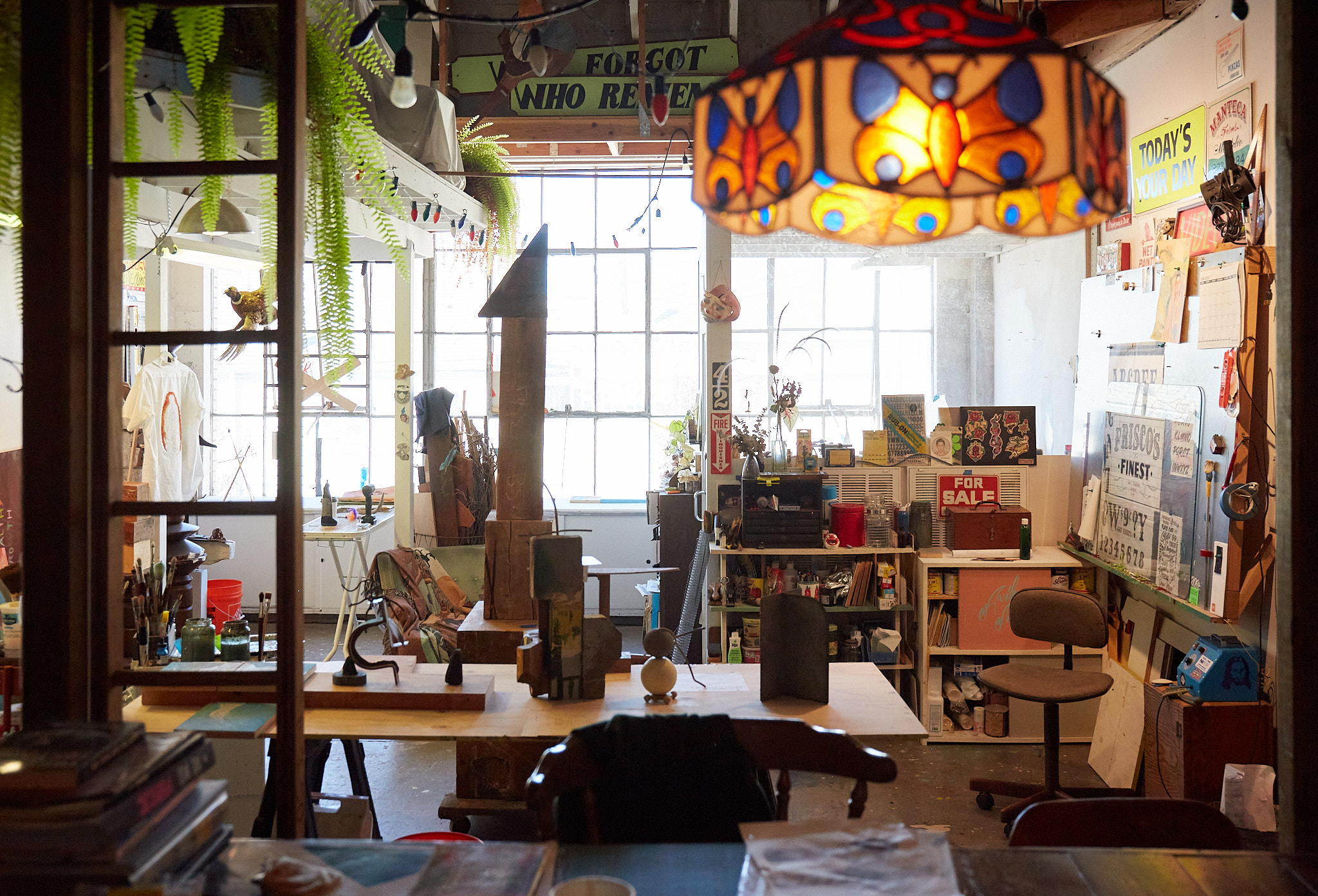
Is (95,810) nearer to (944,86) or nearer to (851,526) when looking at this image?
(944,86)

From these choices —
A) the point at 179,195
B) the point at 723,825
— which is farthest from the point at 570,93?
the point at 723,825

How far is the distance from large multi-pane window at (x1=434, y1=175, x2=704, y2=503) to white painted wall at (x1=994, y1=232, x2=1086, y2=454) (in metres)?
2.58

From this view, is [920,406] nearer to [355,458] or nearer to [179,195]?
[179,195]

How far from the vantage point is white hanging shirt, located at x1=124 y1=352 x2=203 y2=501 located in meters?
6.35

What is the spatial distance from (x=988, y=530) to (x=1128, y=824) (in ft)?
12.7

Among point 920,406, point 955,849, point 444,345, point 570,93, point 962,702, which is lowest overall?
point 962,702

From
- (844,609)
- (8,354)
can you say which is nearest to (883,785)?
(844,609)

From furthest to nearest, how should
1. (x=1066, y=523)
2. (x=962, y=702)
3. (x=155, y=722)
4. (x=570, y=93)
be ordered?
1. (x=570, y=93)
2. (x=1066, y=523)
3. (x=962, y=702)
4. (x=155, y=722)

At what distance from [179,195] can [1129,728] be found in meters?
5.27

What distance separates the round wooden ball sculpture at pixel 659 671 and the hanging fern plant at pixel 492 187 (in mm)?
4238

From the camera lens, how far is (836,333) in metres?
8.90

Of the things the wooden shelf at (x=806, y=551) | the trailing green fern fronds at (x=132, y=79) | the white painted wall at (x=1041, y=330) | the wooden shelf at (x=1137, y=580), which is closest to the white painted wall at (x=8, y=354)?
the wooden shelf at (x=806, y=551)

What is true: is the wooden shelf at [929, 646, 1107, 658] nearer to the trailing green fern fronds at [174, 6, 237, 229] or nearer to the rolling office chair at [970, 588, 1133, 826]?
the rolling office chair at [970, 588, 1133, 826]

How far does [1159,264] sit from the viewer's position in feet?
16.0
